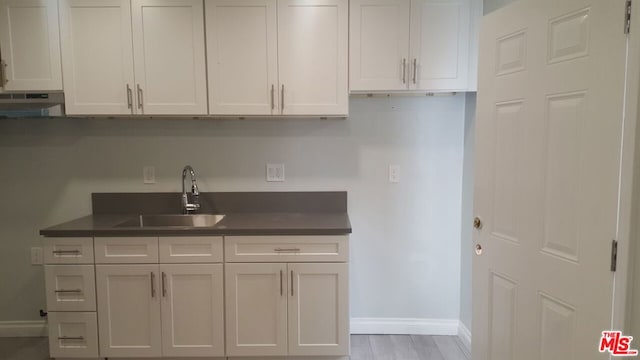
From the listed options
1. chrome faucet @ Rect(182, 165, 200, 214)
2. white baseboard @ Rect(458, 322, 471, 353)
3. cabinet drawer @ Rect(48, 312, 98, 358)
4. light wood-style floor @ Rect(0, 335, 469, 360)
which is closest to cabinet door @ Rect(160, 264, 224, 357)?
cabinet drawer @ Rect(48, 312, 98, 358)

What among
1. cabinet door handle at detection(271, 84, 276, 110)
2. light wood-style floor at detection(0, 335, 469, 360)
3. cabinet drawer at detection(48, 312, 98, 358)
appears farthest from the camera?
light wood-style floor at detection(0, 335, 469, 360)

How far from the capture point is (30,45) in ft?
7.32

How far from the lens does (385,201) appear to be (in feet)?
8.75

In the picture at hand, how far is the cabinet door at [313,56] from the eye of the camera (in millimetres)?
2229

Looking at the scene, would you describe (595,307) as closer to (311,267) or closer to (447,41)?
(311,267)

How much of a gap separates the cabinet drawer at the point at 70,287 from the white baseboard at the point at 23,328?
766 millimetres

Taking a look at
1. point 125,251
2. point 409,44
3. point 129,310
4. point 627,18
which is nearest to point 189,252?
point 125,251

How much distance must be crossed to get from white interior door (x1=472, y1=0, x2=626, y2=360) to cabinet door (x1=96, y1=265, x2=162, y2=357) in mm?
1782

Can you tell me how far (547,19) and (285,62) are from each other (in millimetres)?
1354

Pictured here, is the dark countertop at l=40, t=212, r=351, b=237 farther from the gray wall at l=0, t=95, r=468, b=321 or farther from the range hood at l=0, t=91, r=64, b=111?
the range hood at l=0, t=91, r=64, b=111

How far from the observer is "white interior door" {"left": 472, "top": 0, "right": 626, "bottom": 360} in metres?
1.24

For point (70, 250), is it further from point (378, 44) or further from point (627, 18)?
point (627, 18)

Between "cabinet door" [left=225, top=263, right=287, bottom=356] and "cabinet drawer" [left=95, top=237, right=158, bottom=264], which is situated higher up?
"cabinet drawer" [left=95, top=237, right=158, bottom=264]

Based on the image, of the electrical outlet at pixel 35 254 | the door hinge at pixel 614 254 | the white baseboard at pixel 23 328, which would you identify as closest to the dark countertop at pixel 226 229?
the electrical outlet at pixel 35 254
